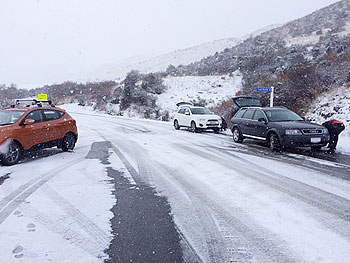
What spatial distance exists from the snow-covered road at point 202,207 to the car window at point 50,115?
157cm

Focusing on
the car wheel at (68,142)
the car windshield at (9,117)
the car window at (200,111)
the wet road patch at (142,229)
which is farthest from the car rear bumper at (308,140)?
the car windshield at (9,117)

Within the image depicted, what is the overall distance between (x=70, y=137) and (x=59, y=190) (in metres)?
4.99

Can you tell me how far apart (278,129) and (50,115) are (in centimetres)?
767

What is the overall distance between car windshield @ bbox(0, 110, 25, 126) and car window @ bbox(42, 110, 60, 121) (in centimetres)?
78

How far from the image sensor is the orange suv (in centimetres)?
770

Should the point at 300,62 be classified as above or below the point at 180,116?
above

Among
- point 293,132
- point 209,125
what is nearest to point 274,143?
point 293,132

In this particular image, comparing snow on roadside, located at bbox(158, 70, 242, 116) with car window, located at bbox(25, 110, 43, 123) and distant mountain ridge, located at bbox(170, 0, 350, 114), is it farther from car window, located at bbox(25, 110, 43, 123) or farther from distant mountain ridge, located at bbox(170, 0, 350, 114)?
car window, located at bbox(25, 110, 43, 123)

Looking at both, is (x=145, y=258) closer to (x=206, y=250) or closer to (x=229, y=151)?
(x=206, y=250)

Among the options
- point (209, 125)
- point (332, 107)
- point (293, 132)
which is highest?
point (332, 107)

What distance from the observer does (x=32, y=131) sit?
8398 mm

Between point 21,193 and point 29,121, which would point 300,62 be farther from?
point 21,193

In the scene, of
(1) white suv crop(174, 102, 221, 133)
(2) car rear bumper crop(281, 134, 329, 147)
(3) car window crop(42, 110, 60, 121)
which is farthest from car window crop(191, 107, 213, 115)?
(3) car window crop(42, 110, 60, 121)

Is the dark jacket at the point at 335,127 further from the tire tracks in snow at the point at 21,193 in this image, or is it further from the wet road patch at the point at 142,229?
the tire tracks in snow at the point at 21,193
